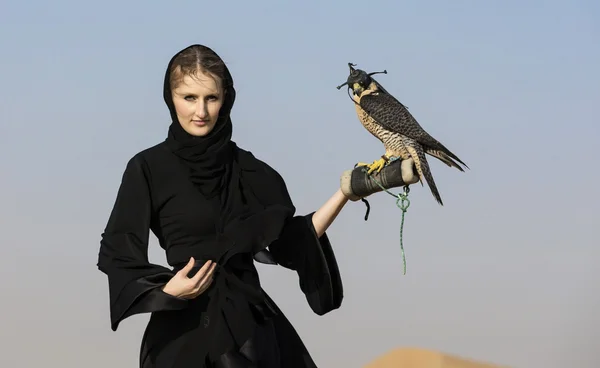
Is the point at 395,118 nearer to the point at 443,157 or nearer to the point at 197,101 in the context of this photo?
the point at 443,157

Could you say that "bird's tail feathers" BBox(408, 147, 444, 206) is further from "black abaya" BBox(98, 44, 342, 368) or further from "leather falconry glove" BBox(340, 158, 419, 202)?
"black abaya" BBox(98, 44, 342, 368)

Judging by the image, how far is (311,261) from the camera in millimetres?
4285

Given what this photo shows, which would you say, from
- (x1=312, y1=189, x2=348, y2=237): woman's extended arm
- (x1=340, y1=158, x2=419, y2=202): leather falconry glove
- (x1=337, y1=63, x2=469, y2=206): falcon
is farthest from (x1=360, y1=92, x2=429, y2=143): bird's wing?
(x1=312, y1=189, x2=348, y2=237): woman's extended arm

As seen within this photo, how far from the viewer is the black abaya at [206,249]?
3.98m

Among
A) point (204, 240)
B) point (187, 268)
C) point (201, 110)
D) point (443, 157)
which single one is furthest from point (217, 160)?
point (443, 157)

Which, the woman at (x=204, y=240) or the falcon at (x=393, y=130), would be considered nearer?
the woman at (x=204, y=240)

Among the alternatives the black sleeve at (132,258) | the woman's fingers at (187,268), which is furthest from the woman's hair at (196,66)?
the woman's fingers at (187,268)

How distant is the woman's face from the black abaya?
5 cm

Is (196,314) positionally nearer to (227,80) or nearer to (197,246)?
(197,246)

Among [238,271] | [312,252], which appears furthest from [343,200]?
[238,271]

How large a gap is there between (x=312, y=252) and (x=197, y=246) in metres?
0.52

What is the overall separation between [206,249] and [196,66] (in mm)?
762

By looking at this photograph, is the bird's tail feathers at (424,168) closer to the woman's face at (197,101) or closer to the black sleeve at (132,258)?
the woman's face at (197,101)

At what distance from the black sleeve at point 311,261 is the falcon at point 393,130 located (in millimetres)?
389
